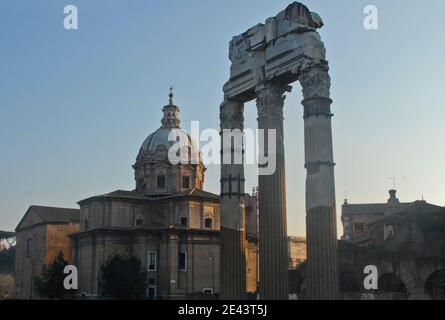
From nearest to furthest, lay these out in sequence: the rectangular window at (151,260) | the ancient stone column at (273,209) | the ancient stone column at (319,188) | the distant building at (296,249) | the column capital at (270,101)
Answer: the ancient stone column at (319,188)
the ancient stone column at (273,209)
the column capital at (270,101)
the rectangular window at (151,260)
the distant building at (296,249)

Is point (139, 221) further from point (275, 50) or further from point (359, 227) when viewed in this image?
point (359, 227)

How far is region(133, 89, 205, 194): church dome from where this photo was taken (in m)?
51.5

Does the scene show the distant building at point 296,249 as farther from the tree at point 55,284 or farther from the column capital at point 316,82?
the column capital at point 316,82

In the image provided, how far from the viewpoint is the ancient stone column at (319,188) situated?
1656 centimetres

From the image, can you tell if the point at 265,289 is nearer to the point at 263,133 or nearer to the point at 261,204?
the point at 261,204

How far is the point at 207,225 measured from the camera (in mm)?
48188

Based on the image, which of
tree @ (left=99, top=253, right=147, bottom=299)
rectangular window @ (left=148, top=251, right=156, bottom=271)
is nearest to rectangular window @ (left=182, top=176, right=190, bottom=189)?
rectangular window @ (left=148, top=251, right=156, bottom=271)

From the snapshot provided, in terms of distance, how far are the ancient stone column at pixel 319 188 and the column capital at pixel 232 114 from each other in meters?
3.97

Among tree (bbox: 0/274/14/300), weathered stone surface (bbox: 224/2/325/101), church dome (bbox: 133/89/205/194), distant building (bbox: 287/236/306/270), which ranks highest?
church dome (bbox: 133/89/205/194)

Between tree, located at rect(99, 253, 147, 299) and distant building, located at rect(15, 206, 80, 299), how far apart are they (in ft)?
49.9

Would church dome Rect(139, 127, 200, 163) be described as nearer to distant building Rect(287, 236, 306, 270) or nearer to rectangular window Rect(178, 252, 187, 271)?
rectangular window Rect(178, 252, 187, 271)

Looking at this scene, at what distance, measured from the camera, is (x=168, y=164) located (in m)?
51.7

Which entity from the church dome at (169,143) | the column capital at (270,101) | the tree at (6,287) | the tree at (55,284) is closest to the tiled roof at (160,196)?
the church dome at (169,143)
